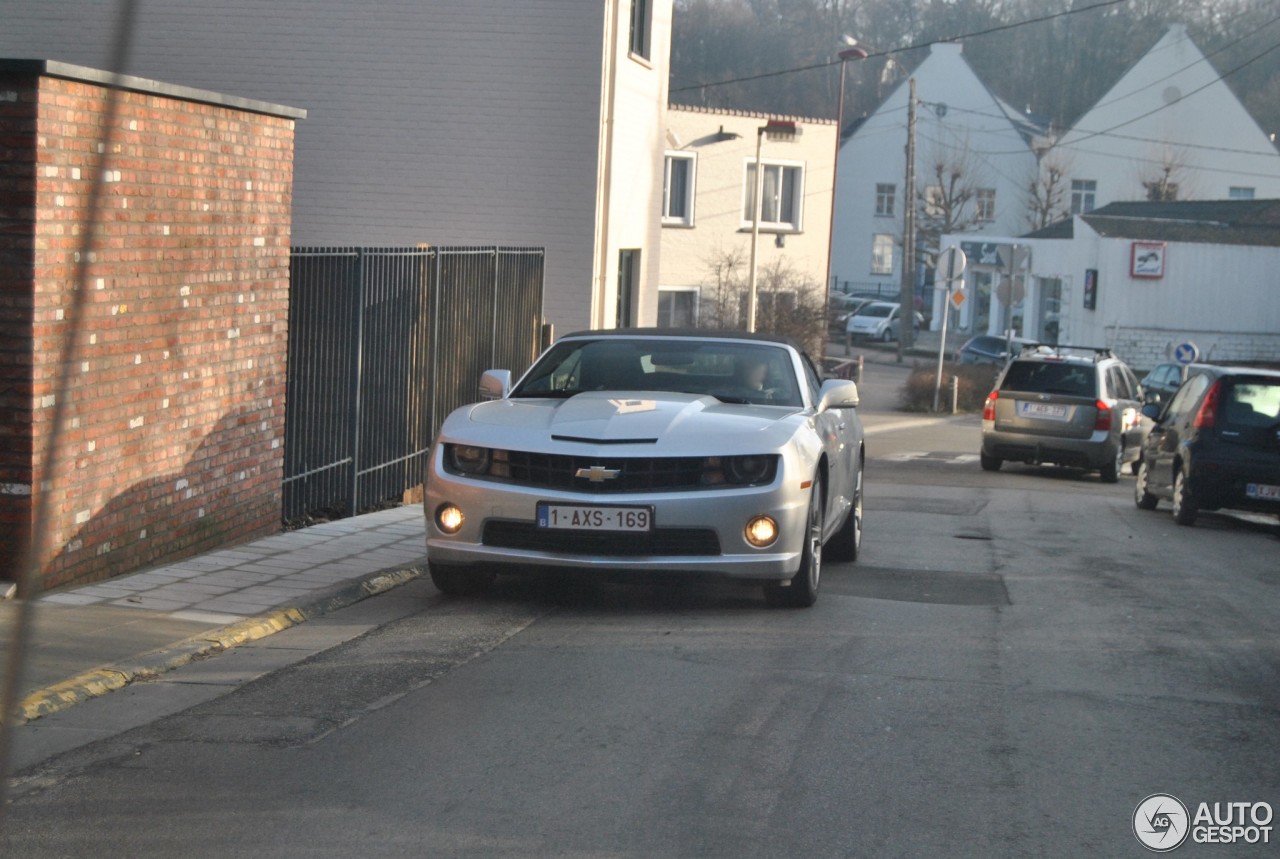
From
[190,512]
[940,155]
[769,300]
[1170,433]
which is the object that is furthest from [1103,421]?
[940,155]

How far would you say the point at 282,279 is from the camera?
33.5ft

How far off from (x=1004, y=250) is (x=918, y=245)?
126 feet

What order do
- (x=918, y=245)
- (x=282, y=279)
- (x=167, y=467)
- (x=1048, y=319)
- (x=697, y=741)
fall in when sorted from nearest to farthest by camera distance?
(x=697, y=741) → (x=167, y=467) → (x=282, y=279) → (x=1048, y=319) → (x=918, y=245)

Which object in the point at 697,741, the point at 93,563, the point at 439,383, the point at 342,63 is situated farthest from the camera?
the point at 342,63

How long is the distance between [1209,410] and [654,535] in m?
8.83

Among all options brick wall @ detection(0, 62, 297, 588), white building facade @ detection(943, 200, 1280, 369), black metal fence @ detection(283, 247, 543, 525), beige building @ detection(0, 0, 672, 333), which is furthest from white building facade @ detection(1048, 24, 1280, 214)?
brick wall @ detection(0, 62, 297, 588)

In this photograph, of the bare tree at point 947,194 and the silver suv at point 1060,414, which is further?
the bare tree at point 947,194

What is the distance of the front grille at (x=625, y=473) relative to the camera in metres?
7.70

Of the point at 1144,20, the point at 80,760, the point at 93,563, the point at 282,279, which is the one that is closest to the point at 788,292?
the point at 282,279

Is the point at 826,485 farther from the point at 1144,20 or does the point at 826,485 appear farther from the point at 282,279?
the point at 1144,20

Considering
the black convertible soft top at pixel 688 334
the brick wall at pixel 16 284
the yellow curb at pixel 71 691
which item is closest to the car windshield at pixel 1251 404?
the black convertible soft top at pixel 688 334

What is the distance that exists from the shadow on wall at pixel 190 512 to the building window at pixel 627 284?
12923 millimetres

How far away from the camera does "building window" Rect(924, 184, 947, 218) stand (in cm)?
6862

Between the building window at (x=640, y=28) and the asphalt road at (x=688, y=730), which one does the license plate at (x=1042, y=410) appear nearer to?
the building window at (x=640, y=28)
